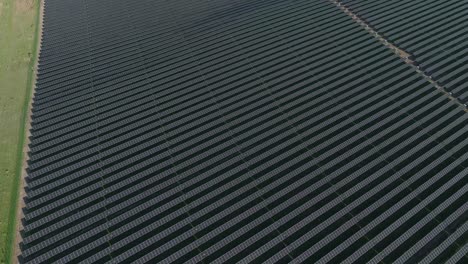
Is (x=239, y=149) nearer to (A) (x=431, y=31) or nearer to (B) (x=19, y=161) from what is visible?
(B) (x=19, y=161)

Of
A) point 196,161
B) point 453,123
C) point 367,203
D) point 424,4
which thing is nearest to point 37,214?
point 196,161

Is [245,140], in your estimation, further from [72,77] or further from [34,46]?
[34,46]

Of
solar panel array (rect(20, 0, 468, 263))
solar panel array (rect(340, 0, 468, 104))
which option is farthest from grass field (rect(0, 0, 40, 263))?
solar panel array (rect(340, 0, 468, 104))

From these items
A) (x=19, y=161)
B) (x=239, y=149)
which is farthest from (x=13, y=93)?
(x=239, y=149)

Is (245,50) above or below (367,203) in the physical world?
above

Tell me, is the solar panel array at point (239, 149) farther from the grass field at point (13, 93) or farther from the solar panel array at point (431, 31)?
the solar panel array at point (431, 31)

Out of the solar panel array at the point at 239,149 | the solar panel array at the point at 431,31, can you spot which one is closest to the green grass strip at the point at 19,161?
the solar panel array at the point at 239,149

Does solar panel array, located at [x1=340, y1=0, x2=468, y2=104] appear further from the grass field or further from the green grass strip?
the grass field
